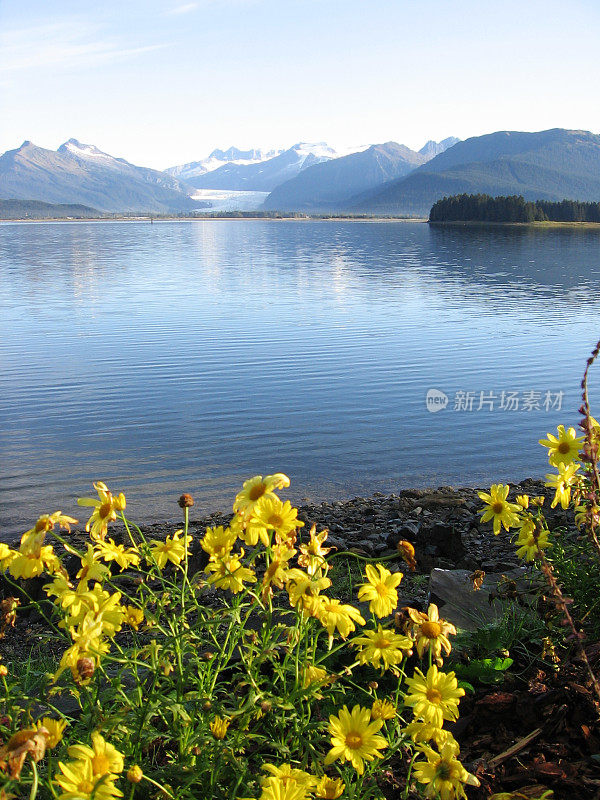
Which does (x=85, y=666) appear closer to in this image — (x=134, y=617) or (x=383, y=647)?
(x=134, y=617)

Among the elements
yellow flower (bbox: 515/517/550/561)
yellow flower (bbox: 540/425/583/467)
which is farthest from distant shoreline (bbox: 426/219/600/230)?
yellow flower (bbox: 515/517/550/561)

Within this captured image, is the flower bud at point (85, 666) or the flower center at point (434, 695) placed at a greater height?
the flower bud at point (85, 666)

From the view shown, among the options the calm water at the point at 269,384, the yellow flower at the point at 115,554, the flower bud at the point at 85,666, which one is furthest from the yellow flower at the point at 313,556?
the calm water at the point at 269,384

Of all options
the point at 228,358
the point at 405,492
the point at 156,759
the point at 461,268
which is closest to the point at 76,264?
the point at 461,268

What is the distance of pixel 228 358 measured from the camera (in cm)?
1770

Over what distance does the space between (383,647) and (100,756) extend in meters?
0.85

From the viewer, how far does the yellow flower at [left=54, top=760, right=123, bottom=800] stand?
1539 millimetres

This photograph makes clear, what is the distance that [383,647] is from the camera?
2.08 meters

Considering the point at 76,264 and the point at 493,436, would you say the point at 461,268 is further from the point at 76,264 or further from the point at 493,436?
the point at 493,436

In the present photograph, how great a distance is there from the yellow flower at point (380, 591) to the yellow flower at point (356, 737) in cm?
29

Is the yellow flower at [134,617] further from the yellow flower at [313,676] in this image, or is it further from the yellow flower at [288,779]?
the yellow flower at [288,779]

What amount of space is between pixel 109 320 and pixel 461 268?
28.2m

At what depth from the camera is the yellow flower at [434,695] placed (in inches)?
75.2

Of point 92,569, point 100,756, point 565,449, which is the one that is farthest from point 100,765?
point 565,449
